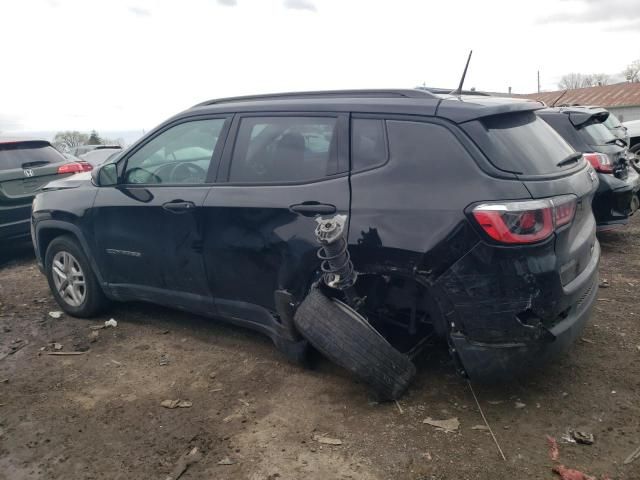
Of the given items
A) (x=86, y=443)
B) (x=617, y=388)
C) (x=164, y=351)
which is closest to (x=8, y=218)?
(x=164, y=351)

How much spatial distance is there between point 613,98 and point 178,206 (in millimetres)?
38752

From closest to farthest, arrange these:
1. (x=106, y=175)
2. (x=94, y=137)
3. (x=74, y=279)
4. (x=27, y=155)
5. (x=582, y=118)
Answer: (x=106, y=175), (x=74, y=279), (x=582, y=118), (x=27, y=155), (x=94, y=137)

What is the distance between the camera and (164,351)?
170 inches

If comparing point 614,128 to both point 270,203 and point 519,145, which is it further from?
point 270,203

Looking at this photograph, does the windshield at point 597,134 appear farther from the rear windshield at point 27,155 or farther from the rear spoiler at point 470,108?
the rear windshield at point 27,155

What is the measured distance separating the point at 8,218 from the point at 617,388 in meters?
7.03

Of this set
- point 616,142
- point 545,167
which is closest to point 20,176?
point 545,167

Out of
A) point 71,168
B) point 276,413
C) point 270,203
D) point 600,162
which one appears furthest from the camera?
point 71,168

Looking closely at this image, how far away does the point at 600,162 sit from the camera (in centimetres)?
627

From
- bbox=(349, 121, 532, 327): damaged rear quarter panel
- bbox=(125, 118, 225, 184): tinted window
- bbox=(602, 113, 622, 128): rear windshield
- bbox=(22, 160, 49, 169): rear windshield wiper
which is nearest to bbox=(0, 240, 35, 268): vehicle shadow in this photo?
bbox=(22, 160, 49, 169): rear windshield wiper

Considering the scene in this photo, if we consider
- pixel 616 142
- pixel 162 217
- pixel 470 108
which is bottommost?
pixel 616 142

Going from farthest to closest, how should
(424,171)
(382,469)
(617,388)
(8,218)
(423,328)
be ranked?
(8,218), (423,328), (617,388), (424,171), (382,469)

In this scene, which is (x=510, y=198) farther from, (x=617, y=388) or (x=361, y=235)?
(x=617, y=388)

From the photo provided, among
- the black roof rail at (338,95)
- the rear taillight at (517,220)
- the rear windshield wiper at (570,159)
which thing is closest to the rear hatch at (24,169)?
the black roof rail at (338,95)
